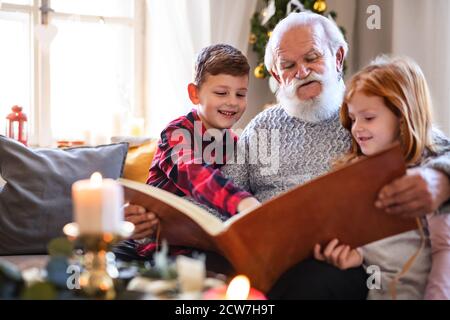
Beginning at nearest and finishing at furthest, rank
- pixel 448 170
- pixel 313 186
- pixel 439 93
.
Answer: pixel 313 186, pixel 448 170, pixel 439 93

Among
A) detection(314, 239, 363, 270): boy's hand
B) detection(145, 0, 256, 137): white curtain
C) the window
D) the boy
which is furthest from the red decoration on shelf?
detection(314, 239, 363, 270): boy's hand

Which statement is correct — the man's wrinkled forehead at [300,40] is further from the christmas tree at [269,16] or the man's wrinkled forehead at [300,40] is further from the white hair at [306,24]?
the christmas tree at [269,16]

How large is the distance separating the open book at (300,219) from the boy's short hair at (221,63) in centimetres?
62

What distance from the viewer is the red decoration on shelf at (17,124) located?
3232 mm

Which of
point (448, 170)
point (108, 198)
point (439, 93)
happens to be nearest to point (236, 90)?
point (448, 170)

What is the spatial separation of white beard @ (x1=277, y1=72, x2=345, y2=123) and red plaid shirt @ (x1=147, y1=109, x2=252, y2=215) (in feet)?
0.73

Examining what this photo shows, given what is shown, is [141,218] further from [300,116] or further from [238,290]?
[300,116]

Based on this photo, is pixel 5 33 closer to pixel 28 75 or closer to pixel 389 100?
pixel 28 75

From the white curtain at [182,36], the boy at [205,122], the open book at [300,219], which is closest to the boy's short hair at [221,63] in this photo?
the boy at [205,122]

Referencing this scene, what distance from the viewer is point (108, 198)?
2.58 ft

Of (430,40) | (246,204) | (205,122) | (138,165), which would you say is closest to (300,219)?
(246,204)

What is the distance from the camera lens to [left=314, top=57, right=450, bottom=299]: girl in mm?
1258

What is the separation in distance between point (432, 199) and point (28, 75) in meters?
3.09

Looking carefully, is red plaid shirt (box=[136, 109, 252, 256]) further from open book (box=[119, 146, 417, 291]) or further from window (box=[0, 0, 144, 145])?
window (box=[0, 0, 144, 145])
